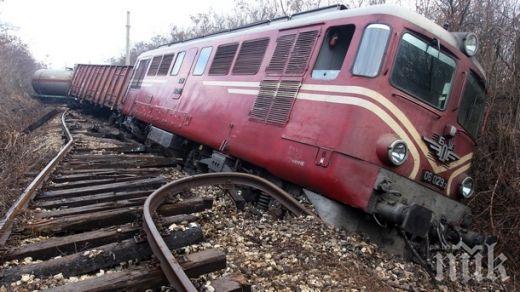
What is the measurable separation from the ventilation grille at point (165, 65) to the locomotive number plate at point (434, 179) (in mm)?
7298

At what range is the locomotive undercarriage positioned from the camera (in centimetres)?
487

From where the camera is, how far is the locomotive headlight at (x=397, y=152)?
5.01 meters

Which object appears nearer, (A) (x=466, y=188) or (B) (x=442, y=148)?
(B) (x=442, y=148)

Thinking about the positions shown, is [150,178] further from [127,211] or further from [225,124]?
[127,211]

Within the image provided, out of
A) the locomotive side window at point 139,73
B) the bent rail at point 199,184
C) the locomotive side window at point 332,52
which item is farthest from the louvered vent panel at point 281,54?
the locomotive side window at point 139,73

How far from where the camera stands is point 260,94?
6.64 metres

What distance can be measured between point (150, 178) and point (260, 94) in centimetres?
231

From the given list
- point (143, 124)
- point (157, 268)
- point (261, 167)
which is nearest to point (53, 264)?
point (157, 268)

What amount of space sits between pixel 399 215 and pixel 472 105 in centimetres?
245

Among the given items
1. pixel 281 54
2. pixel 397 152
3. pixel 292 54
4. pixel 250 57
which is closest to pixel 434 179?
pixel 397 152

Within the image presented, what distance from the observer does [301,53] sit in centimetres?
612

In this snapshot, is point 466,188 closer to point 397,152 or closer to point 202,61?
point 397,152

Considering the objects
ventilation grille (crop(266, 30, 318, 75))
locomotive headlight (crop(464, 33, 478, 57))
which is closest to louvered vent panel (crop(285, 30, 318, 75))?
ventilation grille (crop(266, 30, 318, 75))

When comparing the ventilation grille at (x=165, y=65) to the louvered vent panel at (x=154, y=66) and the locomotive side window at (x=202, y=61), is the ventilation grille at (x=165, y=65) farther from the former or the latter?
the locomotive side window at (x=202, y=61)
